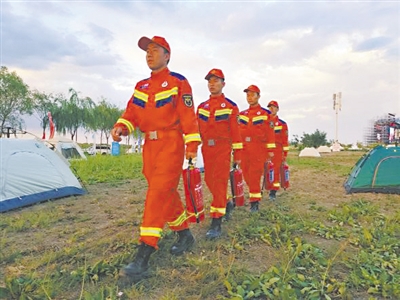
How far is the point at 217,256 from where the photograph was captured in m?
3.62

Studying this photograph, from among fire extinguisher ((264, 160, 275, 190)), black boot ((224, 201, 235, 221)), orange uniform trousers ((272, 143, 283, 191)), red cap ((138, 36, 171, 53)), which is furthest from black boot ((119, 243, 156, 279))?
orange uniform trousers ((272, 143, 283, 191))

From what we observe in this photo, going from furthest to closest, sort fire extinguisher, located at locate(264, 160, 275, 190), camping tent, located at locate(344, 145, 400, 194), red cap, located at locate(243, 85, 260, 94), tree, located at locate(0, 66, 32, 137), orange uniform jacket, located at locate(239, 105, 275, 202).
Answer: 1. tree, located at locate(0, 66, 32, 137)
2. camping tent, located at locate(344, 145, 400, 194)
3. fire extinguisher, located at locate(264, 160, 275, 190)
4. red cap, located at locate(243, 85, 260, 94)
5. orange uniform jacket, located at locate(239, 105, 275, 202)

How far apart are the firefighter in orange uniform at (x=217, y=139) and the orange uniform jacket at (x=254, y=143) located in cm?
130

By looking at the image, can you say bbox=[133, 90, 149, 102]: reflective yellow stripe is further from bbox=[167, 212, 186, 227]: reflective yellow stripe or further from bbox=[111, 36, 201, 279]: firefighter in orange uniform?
bbox=[167, 212, 186, 227]: reflective yellow stripe

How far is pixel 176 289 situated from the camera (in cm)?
288

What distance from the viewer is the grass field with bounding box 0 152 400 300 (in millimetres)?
2877

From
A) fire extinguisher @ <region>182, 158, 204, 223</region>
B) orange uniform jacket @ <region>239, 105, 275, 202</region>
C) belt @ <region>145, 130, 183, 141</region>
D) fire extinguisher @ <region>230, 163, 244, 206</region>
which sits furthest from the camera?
orange uniform jacket @ <region>239, 105, 275, 202</region>

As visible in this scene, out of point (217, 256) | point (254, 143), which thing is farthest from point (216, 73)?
point (217, 256)

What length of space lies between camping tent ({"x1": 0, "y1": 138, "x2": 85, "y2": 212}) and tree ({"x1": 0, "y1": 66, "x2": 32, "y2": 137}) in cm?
2825

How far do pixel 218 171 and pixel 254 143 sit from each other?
1.76m

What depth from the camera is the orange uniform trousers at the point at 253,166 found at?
598 cm

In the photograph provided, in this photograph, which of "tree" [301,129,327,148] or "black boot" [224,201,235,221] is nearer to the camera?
"black boot" [224,201,235,221]

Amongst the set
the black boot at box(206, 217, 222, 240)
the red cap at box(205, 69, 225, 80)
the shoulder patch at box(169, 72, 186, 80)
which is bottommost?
the black boot at box(206, 217, 222, 240)

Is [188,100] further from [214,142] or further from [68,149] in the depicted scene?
[68,149]
